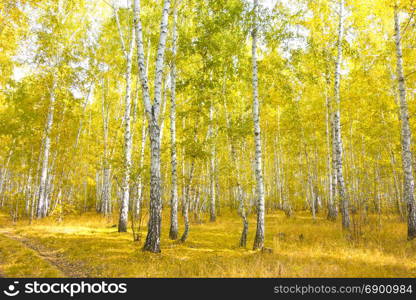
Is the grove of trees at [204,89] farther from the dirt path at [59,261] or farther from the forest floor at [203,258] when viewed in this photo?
the dirt path at [59,261]

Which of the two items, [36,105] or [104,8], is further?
[104,8]

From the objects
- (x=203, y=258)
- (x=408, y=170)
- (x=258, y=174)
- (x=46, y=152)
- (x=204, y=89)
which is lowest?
(x=203, y=258)

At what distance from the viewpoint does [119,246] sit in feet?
31.1

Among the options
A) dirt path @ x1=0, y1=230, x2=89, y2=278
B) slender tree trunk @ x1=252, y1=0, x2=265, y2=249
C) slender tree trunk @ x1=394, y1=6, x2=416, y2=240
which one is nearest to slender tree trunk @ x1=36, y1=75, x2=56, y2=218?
dirt path @ x1=0, y1=230, x2=89, y2=278

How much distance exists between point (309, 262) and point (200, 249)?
3.98 m

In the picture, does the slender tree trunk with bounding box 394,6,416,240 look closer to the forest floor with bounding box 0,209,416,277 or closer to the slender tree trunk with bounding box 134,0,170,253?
the forest floor with bounding box 0,209,416,277

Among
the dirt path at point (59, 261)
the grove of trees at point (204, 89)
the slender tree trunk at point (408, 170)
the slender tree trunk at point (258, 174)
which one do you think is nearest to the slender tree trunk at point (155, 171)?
the grove of trees at point (204, 89)

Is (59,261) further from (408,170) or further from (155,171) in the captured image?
(408,170)

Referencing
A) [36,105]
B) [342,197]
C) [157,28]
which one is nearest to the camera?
[342,197]

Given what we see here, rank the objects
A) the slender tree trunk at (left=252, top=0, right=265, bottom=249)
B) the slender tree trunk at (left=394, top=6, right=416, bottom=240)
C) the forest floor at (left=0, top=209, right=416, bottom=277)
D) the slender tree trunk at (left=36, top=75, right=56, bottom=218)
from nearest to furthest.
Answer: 1. the forest floor at (left=0, top=209, right=416, bottom=277)
2. the slender tree trunk at (left=252, top=0, right=265, bottom=249)
3. the slender tree trunk at (left=394, top=6, right=416, bottom=240)
4. the slender tree trunk at (left=36, top=75, right=56, bottom=218)

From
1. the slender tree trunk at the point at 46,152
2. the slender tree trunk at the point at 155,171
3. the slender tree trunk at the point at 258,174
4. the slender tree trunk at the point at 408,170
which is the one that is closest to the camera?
the slender tree trunk at the point at 155,171

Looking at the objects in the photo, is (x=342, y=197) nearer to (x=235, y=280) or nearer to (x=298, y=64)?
(x=298, y=64)

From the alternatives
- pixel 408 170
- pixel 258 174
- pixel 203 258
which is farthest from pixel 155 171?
pixel 408 170

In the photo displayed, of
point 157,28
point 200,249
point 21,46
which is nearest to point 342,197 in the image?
point 200,249
